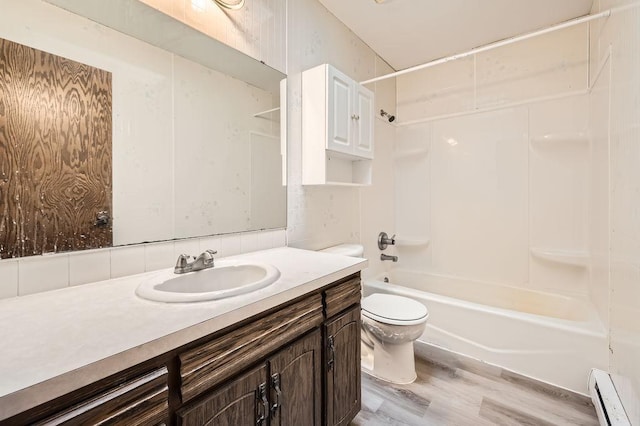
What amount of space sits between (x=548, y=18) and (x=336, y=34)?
5.32 feet

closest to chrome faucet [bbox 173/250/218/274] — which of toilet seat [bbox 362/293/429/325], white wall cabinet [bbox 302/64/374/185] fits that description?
white wall cabinet [bbox 302/64/374/185]

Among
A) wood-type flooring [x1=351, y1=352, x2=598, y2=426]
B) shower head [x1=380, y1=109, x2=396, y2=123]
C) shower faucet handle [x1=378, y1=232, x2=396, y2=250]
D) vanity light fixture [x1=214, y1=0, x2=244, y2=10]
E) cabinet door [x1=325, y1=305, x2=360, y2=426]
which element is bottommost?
wood-type flooring [x1=351, y1=352, x2=598, y2=426]

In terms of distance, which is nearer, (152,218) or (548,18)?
(152,218)

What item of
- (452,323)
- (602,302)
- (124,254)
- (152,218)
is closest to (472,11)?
(602,302)

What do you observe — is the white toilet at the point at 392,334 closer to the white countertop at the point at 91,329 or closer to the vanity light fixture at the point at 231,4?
the white countertop at the point at 91,329

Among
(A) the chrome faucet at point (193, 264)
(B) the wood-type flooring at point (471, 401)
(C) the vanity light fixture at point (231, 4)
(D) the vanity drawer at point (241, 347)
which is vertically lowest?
(B) the wood-type flooring at point (471, 401)

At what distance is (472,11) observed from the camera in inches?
80.7

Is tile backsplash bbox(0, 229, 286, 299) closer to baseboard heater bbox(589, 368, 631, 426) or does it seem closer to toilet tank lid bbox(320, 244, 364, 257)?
toilet tank lid bbox(320, 244, 364, 257)

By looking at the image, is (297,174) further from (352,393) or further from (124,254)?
(352,393)

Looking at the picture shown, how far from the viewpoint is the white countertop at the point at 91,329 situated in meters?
0.49

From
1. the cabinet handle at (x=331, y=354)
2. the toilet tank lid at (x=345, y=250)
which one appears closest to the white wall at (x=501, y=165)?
the toilet tank lid at (x=345, y=250)

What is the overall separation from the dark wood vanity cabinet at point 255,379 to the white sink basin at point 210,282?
0.38 feet

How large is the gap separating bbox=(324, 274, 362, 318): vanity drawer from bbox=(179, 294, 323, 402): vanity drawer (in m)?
0.10

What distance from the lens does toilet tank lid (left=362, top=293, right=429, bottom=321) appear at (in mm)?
1704
